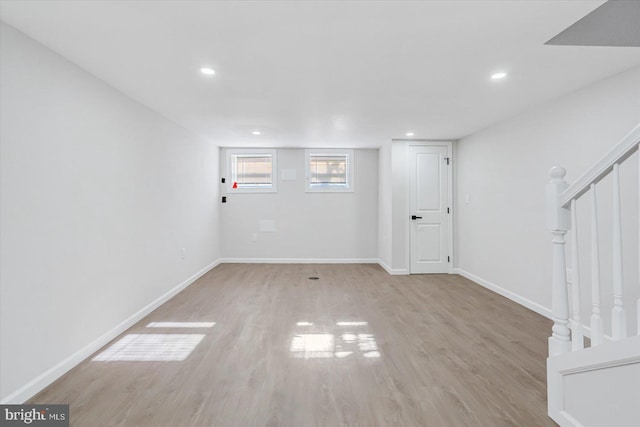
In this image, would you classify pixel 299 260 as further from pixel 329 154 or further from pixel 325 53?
pixel 325 53

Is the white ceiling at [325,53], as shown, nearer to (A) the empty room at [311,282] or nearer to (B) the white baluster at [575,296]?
(A) the empty room at [311,282]

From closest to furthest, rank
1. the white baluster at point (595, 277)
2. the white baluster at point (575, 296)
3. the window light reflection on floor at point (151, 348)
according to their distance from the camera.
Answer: the white baluster at point (595, 277), the white baluster at point (575, 296), the window light reflection on floor at point (151, 348)

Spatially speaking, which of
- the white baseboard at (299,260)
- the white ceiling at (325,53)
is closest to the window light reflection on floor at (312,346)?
the white ceiling at (325,53)

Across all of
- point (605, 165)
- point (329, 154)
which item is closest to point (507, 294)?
point (605, 165)

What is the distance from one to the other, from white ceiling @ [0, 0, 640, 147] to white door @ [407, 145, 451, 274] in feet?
5.18

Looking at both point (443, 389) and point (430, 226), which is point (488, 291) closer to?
point (430, 226)

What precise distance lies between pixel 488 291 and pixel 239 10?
4.40 meters

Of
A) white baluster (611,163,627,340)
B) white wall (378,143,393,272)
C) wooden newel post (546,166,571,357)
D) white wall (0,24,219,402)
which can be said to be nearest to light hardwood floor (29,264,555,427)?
white wall (0,24,219,402)

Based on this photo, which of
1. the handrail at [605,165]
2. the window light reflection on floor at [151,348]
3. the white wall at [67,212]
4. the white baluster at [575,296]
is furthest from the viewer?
the window light reflection on floor at [151,348]

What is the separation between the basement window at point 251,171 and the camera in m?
6.02

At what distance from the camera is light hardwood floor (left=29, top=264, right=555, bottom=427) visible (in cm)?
179

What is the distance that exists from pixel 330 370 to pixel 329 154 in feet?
14.7

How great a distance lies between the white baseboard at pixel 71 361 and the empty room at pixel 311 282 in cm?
2

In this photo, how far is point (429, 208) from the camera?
523 cm
